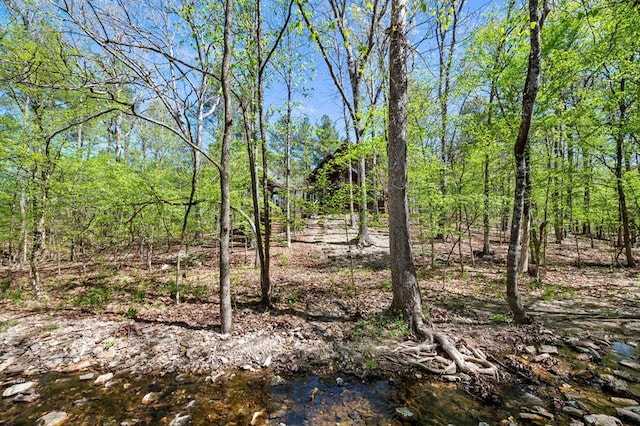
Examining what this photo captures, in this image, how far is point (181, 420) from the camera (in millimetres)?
3314

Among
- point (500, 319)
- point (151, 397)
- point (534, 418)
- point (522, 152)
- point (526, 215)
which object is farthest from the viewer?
point (526, 215)

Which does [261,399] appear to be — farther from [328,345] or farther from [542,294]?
[542,294]

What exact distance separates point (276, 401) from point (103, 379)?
2891mm

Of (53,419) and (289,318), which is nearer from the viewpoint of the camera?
(53,419)

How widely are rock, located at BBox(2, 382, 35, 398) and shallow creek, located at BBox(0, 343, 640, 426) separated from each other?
0.32ft

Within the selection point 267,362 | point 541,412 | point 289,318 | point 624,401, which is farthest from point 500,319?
point 267,362

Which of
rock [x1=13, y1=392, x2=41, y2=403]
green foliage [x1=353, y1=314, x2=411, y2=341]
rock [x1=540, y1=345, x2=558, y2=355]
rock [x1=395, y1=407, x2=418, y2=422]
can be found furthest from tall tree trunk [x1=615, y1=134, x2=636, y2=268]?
rock [x1=13, y1=392, x2=41, y2=403]

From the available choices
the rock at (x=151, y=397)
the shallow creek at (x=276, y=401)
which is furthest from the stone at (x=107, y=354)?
the rock at (x=151, y=397)

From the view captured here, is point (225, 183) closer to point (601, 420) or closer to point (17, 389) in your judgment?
point (17, 389)

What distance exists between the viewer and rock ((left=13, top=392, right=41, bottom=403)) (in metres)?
3.71

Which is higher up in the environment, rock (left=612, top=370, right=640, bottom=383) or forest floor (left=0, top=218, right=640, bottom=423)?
forest floor (left=0, top=218, right=640, bottom=423)

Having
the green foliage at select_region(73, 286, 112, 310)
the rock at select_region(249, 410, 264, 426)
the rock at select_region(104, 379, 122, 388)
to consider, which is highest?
the green foliage at select_region(73, 286, 112, 310)

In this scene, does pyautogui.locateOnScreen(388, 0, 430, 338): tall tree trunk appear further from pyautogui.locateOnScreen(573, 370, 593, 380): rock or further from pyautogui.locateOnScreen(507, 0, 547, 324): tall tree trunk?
pyautogui.locateOnScreen(573, 370, 593, 380): rock

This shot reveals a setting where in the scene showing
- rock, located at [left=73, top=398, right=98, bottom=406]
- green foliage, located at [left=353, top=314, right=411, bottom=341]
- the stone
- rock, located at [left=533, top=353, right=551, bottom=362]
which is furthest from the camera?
green foliage, located at [left=353, top=314, right=411, bottom=341]
